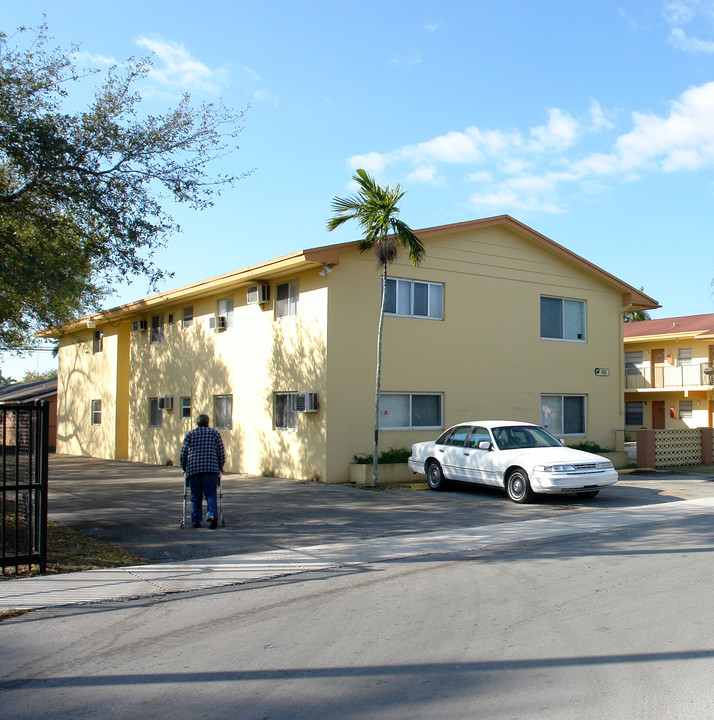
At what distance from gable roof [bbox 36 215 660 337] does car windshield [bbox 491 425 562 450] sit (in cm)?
537

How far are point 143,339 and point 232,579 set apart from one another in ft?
64.3

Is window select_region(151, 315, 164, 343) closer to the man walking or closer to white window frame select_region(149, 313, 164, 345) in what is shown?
white window frame select_region(149, 313, 164, 345)

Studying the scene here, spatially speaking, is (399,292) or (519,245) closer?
(399,292)

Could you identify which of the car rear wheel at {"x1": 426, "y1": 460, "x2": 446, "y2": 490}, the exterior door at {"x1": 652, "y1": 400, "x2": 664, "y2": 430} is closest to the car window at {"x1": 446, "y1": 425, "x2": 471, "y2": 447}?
the car rear wheel at {"x1": 426, "y1": 460, "x2": 446, "y2": 490}

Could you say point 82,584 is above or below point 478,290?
below

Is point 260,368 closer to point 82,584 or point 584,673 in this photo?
point 82,584

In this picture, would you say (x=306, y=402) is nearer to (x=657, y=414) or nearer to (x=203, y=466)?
(x=203, y=466)

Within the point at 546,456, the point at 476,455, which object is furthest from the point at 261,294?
the point at 546,456

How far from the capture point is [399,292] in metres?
19.1

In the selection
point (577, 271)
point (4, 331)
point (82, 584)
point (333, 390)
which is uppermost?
Answer: point (577, 271)

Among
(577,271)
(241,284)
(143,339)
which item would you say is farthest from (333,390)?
(143,339)

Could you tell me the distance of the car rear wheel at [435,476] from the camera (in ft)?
53.4

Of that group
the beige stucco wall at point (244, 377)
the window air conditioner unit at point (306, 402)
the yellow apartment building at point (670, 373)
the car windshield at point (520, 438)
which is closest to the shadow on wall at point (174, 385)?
the beige stucco wall at point (244, 377)

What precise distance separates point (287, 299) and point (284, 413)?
2834 mm
